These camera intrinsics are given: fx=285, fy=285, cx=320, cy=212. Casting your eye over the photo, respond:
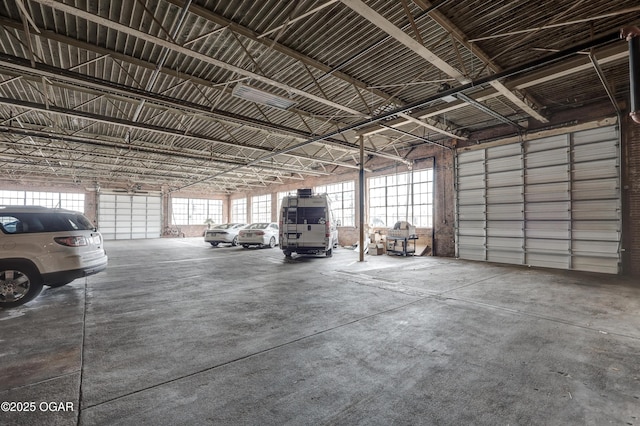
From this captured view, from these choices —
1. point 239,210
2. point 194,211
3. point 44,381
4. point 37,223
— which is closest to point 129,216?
point 194,211

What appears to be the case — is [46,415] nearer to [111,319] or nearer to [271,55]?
[111,319]

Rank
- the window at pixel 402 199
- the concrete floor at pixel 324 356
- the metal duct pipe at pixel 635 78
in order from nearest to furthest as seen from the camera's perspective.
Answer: the concrete floor at pixel 324 356, the metal duct pipe at pixel 635 78, the window at pixel 402 199

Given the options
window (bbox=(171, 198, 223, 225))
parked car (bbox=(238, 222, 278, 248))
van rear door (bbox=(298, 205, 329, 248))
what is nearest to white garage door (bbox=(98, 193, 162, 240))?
window (bbox=(171, 198, 223, 225))

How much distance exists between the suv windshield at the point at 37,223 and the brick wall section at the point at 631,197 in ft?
42.4

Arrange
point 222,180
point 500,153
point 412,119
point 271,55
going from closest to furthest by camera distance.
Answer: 1. point 271,55
2. point 412,119
3. point 500,153
4. point 222,180

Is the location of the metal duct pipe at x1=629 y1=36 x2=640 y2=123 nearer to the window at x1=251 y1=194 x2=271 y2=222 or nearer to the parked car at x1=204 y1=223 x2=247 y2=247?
the parked car at x1=204 y1=223 x2=247 y2=247

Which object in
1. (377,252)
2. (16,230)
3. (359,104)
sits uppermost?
(359,104)

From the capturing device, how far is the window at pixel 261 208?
77.7 feet

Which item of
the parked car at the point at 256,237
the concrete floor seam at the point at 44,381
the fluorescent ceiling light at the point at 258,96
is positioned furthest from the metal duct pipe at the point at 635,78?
the parked car at the point at 256,237

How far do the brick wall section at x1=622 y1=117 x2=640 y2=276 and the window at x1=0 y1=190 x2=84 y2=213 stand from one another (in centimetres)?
2875

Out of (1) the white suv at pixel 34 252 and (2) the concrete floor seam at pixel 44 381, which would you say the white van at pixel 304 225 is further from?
(2) the concrete floor seam at pixel 44 381

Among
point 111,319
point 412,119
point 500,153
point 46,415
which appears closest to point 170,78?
point 111,319

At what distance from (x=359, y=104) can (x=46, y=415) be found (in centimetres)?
859

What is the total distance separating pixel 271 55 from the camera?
5.95 meters
